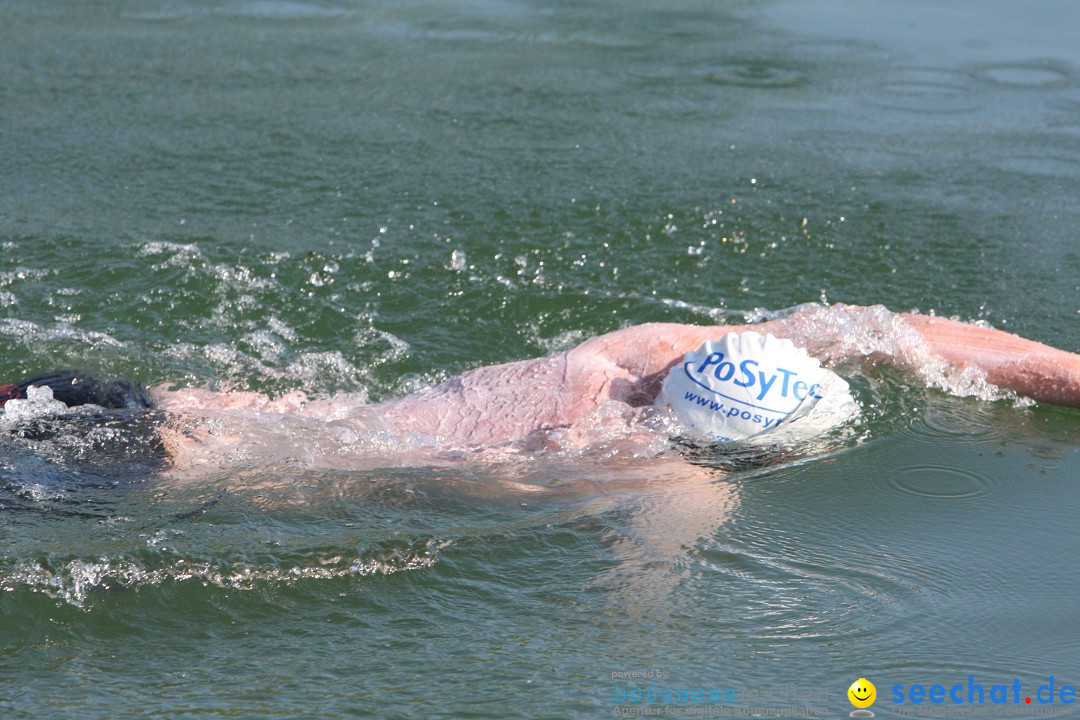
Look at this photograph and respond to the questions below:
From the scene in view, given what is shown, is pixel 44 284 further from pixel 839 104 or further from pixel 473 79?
pixel 839 104

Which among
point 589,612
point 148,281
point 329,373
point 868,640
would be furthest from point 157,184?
point 868,640

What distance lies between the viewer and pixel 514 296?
20.6ft

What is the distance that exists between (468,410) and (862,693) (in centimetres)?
183

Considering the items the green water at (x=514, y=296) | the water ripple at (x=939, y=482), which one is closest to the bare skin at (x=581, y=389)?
the green water at (x=514, y=296)

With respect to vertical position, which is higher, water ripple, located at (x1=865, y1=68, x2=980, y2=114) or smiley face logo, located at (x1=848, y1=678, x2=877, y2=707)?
water ripple, located at (x1=865, y1=68, x2=980, y2=114)

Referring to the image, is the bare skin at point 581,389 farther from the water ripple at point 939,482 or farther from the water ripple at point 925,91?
the water ripple at point 925,91

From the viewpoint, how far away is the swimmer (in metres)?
4.45

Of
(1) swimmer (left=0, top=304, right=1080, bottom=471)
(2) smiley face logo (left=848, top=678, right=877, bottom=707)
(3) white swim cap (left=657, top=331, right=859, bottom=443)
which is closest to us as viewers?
(2) smiley face logo (left=848, top=678, right=877, bottom=707)

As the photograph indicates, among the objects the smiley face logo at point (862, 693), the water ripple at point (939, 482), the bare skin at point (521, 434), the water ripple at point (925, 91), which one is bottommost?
the smiley face logo at point (862, 693)

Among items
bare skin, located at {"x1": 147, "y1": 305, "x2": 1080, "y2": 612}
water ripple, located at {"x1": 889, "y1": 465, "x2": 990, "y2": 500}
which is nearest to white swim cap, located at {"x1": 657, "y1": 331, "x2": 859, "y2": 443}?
bare skin, located at {"x1": 147, "y1": 305, "x2": 1080, "y2": 612}

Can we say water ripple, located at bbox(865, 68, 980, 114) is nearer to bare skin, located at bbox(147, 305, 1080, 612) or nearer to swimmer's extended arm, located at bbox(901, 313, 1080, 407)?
swimmer's extended arm, located at bbox(901, 313, 1080, 407)

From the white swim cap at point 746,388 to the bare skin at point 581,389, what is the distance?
0.19m

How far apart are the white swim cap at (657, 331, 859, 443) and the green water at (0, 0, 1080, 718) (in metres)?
0.25

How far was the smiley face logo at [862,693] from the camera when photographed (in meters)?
3.25
